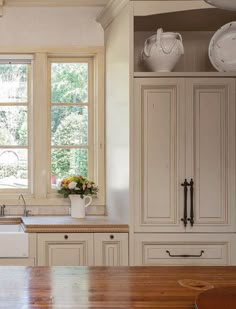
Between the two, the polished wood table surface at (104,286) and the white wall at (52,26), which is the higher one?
the white wall at (52,26)

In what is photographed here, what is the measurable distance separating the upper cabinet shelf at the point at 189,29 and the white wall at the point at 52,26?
15.9 inches

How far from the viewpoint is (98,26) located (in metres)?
3.84

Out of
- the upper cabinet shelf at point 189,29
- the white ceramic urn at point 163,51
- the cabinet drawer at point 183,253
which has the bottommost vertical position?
the cabinet drawer at point 183,253

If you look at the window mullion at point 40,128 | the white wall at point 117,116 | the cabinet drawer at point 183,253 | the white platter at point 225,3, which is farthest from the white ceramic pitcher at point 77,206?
the white platter at point 225,3

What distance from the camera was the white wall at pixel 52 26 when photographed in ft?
12.5

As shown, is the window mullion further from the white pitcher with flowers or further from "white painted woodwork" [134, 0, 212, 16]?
"white painted woodwork" [134, 0, 212, 16]

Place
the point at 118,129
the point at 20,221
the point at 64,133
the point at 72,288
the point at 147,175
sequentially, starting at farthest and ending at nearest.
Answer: the point at 64,133 → the point at 20,221 → the point at 118,129 → the point at 147,175 → the point at 72,288

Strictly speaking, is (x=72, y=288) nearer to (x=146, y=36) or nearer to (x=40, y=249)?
(x=40, y=249)

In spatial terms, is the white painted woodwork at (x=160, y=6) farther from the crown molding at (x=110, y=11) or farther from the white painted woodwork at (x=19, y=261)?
the white painted woodwork at (x=19, y=261)

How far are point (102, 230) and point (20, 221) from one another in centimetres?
81

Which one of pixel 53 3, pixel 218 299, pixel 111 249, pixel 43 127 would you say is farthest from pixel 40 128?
pixel 218 299

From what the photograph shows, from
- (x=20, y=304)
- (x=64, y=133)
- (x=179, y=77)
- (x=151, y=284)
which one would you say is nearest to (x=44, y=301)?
(x=20, y=304)

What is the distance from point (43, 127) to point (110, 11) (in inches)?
40.7

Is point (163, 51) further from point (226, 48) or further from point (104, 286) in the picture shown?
point (104, 286)
